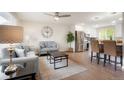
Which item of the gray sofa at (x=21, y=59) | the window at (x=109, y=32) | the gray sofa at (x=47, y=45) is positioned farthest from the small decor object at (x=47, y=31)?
the window at (x=109, y=32)

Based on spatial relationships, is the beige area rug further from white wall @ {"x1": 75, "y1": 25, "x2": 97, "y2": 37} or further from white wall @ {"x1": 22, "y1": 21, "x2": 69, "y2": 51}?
white wall @ {"x1": 75, "y1": 25, "x2": 97, "y2": 37}

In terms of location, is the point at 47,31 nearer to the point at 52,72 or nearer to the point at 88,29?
the point at 52,72

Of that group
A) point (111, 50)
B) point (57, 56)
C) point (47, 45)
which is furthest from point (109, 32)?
point (47, 45)

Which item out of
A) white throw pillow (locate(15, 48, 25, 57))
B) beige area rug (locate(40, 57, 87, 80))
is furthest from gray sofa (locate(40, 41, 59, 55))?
white throw pillow (locate(15, 48, 25, 57))

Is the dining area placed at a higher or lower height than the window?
lower

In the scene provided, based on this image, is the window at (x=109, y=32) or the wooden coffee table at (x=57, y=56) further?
the window at (x=109, y=32)

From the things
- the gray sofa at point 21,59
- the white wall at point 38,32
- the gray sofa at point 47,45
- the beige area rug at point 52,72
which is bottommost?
the beige area rug at point 52,72

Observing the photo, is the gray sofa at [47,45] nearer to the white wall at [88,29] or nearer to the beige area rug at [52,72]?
the beige area rug at [52,72]

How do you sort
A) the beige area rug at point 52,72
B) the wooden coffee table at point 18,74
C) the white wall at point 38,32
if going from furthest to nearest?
the beige area rug at point 52,72 → the white wall at point 38,32 → the wooden coffee table at point 18,74

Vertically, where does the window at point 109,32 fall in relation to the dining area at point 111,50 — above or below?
above

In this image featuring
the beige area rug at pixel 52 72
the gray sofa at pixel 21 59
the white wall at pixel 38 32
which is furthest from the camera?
the beige area rug at pixel 52 72
